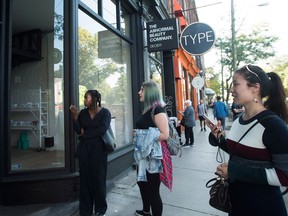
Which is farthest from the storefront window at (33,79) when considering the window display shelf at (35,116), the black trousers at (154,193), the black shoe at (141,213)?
the black trousers at (154,193)

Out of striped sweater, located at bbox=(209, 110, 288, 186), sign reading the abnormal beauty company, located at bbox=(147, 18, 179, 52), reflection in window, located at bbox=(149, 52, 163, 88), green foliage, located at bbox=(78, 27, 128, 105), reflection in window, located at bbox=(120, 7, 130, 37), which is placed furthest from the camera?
reflection in window, located at bbox=(149, 52, 163, 88)

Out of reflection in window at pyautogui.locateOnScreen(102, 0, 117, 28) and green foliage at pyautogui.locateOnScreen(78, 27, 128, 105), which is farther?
reflection in window at pyautogui.locateOnScreen(102, 0, 117, 28)

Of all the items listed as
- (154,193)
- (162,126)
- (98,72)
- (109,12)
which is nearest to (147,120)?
(162,126)

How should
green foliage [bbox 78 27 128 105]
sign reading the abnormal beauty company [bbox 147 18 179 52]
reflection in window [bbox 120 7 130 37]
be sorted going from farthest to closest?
1. sign reading the abnormal beauty company [bbox 147 18 179 52]
2. reflection in window [bbox 120 7 130 37]
3. green foliage [bbox 78 27 128 105]

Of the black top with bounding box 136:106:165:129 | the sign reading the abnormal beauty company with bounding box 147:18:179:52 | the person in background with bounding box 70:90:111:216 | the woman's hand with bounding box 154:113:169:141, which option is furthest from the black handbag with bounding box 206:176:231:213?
the sign reading the abnormal beauty company with bounding box 147:18:179:52

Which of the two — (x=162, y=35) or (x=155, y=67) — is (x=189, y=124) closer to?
(x=155, y=67)

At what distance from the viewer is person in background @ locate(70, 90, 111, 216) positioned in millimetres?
3492

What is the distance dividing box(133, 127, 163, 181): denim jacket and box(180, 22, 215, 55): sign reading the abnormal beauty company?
600cm

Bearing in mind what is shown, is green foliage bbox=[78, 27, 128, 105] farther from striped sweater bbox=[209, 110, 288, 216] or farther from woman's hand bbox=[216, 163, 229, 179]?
striped sweater bbox=[209, 110, 288, 216]

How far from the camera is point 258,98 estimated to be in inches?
72.6

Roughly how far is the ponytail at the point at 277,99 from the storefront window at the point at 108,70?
12.3ft

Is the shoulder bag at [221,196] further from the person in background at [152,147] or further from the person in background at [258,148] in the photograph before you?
the person in background at [152,147]

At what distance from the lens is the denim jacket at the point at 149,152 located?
3180mm

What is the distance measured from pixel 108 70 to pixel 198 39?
12.8 ft
